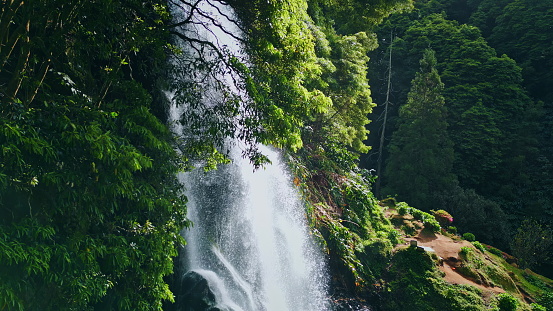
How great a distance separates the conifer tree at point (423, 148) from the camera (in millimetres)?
20625

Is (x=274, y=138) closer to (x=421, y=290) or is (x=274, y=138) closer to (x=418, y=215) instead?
(x=421, y=290)

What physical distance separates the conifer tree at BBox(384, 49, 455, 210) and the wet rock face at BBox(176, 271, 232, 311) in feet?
50.5

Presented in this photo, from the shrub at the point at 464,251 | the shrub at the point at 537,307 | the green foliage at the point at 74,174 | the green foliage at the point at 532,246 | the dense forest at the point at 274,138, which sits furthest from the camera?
the green foliage at the point at 532,246

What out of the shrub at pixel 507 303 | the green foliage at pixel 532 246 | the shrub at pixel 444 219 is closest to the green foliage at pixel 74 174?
the shrub at pixel 507 303

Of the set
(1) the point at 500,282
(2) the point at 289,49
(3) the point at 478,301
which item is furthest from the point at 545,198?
(2) the point at 289,49

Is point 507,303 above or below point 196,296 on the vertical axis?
above

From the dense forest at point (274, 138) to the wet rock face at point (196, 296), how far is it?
917 mm

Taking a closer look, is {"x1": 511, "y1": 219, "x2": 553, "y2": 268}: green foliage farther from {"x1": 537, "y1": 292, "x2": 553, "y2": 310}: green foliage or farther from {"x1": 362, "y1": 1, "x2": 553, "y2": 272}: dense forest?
{"x1": 537, "y1": 292, "x2": 553, "y2": 310}: green foliage

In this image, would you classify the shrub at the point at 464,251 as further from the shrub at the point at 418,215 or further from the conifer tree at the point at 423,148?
the conifer tree at the point at 423,148

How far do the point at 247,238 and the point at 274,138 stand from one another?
316 centimetres

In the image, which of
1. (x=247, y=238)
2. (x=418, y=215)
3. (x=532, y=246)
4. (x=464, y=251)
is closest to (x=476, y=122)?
(x=532, y=246)

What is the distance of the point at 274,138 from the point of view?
7.00 metres

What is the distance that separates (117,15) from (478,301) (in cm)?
1069

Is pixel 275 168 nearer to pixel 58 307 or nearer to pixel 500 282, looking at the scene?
pixel 58 307
